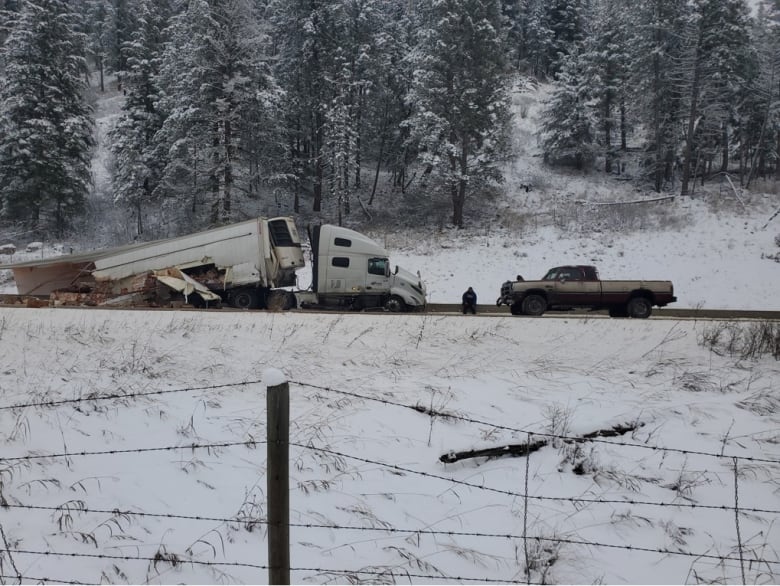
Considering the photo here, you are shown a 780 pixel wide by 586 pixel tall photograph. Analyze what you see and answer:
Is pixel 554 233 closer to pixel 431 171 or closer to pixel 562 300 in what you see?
pixel 431 171

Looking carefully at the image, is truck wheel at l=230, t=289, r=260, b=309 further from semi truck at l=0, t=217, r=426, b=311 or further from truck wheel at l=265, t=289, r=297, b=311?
truck wheel at l=265, t=289, r=297, b=311

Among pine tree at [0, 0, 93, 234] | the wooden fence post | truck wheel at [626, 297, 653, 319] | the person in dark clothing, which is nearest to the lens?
the wooden fence post

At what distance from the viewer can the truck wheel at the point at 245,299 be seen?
17.0m

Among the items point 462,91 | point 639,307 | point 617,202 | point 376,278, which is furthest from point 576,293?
point 617,202

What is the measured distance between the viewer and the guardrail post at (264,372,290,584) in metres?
2.96

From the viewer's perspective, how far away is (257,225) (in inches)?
661

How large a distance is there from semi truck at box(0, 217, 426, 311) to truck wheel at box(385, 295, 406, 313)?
0.04 m

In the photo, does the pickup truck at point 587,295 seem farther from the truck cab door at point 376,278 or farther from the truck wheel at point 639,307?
the truck cab door at point 376,278

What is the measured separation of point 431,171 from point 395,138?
7292 mm

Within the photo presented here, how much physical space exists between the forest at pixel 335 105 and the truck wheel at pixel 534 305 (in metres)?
15.3

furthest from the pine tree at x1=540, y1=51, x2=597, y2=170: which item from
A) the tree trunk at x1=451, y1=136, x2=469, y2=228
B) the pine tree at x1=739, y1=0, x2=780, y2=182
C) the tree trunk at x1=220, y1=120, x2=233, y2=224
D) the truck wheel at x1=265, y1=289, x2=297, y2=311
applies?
the truck wheel at x1=265, y1=289, x2=297, y2=311

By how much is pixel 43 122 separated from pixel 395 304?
2552 cm

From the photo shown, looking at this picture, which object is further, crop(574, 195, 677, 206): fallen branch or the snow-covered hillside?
crop(574, 195, 677, 206): fallen branch

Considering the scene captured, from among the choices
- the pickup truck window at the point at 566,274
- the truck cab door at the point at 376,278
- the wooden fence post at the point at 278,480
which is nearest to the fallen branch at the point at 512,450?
the wooden fence post at the point at 278,480
